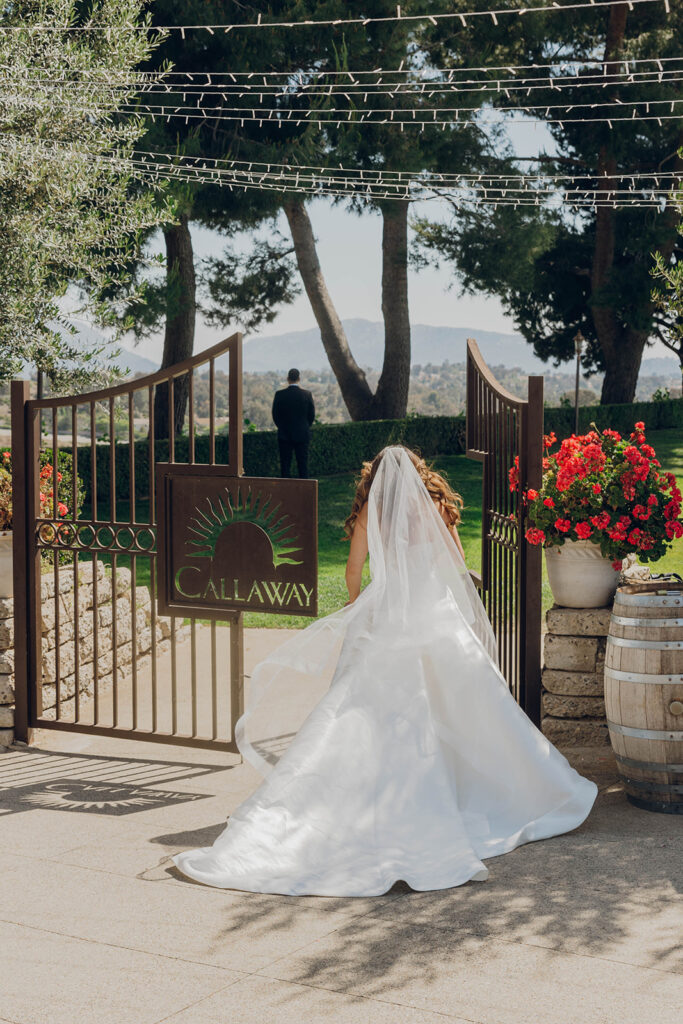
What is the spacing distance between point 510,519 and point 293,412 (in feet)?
30.0

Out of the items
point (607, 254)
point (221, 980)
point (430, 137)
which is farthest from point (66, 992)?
point (607, 254)

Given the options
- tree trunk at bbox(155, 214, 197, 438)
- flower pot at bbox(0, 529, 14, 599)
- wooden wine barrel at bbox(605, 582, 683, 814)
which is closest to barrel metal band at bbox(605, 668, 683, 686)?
wooden wine barrel at bbox(605, 582, 683, 814)

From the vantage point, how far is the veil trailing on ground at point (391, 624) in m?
4.82

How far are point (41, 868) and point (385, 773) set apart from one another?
1392 mm

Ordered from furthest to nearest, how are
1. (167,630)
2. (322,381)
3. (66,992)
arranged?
(322,381)
(167,630)
(66,992)

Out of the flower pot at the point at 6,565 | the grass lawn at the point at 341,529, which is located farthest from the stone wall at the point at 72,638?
the grass lawn at the point at 341,529

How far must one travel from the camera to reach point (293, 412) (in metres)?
14.7

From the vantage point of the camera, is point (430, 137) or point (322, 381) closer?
point (430, 137)

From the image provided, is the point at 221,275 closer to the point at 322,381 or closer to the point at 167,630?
the point at 167,630

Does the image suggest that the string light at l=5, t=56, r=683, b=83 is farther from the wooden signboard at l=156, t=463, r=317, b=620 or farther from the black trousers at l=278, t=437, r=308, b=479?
the black trousers at l=278, t=437, r=308, b=479

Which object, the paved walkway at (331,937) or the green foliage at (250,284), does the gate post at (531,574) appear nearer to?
the paved walkway at (331,937)

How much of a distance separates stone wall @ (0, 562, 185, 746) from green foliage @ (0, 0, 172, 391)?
209cm

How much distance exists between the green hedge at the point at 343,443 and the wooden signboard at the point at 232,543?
30.7 feet

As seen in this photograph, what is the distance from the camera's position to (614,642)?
16.4 ft
